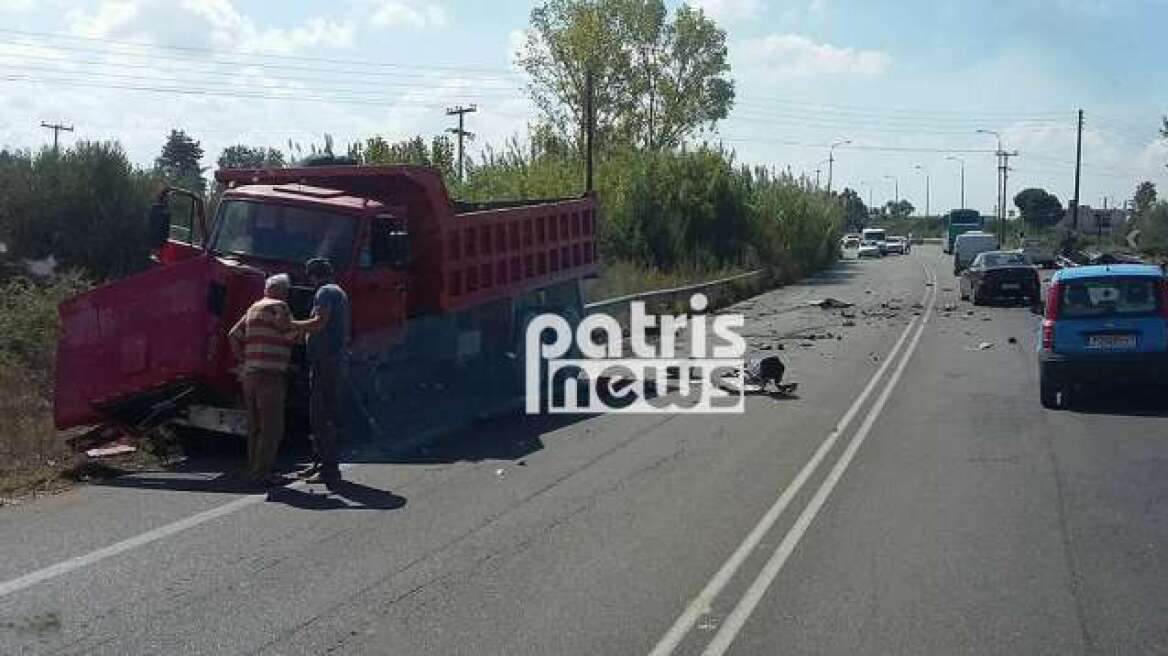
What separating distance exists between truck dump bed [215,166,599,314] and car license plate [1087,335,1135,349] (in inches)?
290

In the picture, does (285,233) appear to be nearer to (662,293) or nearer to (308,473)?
(308,473)

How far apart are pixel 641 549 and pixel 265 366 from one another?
13.3 ft

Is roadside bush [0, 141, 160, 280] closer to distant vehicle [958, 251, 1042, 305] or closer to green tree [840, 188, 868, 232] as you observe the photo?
distant vehicle [958, 251, 1042, 305]

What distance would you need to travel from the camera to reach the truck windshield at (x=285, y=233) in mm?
13820

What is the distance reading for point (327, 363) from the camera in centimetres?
1147

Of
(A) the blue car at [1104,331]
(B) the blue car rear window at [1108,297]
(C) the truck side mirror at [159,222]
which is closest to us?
(C) the truck side mirror at [159,222]

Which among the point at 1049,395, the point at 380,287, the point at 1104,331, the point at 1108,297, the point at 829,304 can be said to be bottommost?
the point at 829,304

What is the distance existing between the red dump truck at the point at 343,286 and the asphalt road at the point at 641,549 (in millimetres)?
1052

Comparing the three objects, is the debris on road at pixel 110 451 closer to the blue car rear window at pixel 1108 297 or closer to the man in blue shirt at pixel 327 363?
the man in blue shirt at pixel 327 363

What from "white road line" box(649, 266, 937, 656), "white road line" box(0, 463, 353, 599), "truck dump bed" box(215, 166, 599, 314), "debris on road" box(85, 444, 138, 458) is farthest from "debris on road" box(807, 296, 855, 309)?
"white road line" box(0, 463, 353, 599)

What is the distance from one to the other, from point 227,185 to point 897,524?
32.5 ft

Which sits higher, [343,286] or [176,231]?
[176,231]

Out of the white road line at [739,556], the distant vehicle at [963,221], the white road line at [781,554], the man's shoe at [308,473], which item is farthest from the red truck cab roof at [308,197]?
the distant vehicle at [963,221]

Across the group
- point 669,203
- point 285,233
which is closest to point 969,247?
point 669,203
